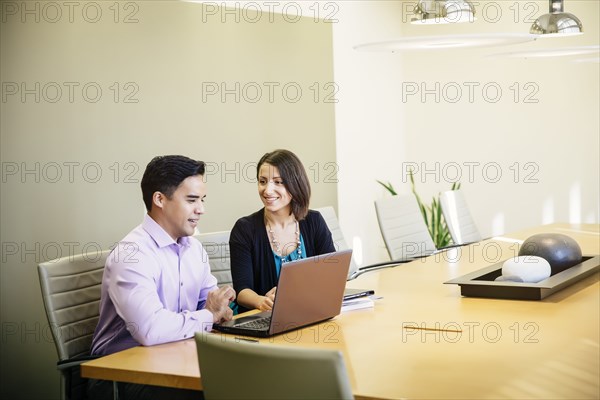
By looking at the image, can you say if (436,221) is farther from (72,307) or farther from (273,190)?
(72,307)

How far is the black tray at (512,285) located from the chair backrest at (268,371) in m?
1.75

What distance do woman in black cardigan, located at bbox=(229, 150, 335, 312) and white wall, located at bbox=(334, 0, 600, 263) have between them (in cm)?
306

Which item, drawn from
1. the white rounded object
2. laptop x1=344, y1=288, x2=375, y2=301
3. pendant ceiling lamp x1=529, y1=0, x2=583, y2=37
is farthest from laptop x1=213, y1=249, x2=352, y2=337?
pendant ceiling lamp x1=529, y1=0, x2=583, y2=37

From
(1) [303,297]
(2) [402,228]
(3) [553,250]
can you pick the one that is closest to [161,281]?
(1) [303,297]

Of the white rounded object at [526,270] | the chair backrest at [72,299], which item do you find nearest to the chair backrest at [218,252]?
the chair backrest at [72,299]

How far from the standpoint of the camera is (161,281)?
3.12 m

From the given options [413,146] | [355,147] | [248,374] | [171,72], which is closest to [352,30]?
[355,147]

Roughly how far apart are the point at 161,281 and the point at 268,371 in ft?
4.59

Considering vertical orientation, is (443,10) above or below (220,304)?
above

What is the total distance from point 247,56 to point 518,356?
372cm

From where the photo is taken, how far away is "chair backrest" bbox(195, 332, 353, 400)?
1717 mm

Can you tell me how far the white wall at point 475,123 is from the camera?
720 centimetres

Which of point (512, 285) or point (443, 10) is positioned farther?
point (443, 10)

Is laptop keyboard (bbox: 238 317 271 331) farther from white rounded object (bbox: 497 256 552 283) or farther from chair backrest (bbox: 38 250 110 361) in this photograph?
white rounded object (bbox: 497 256 552 283)
